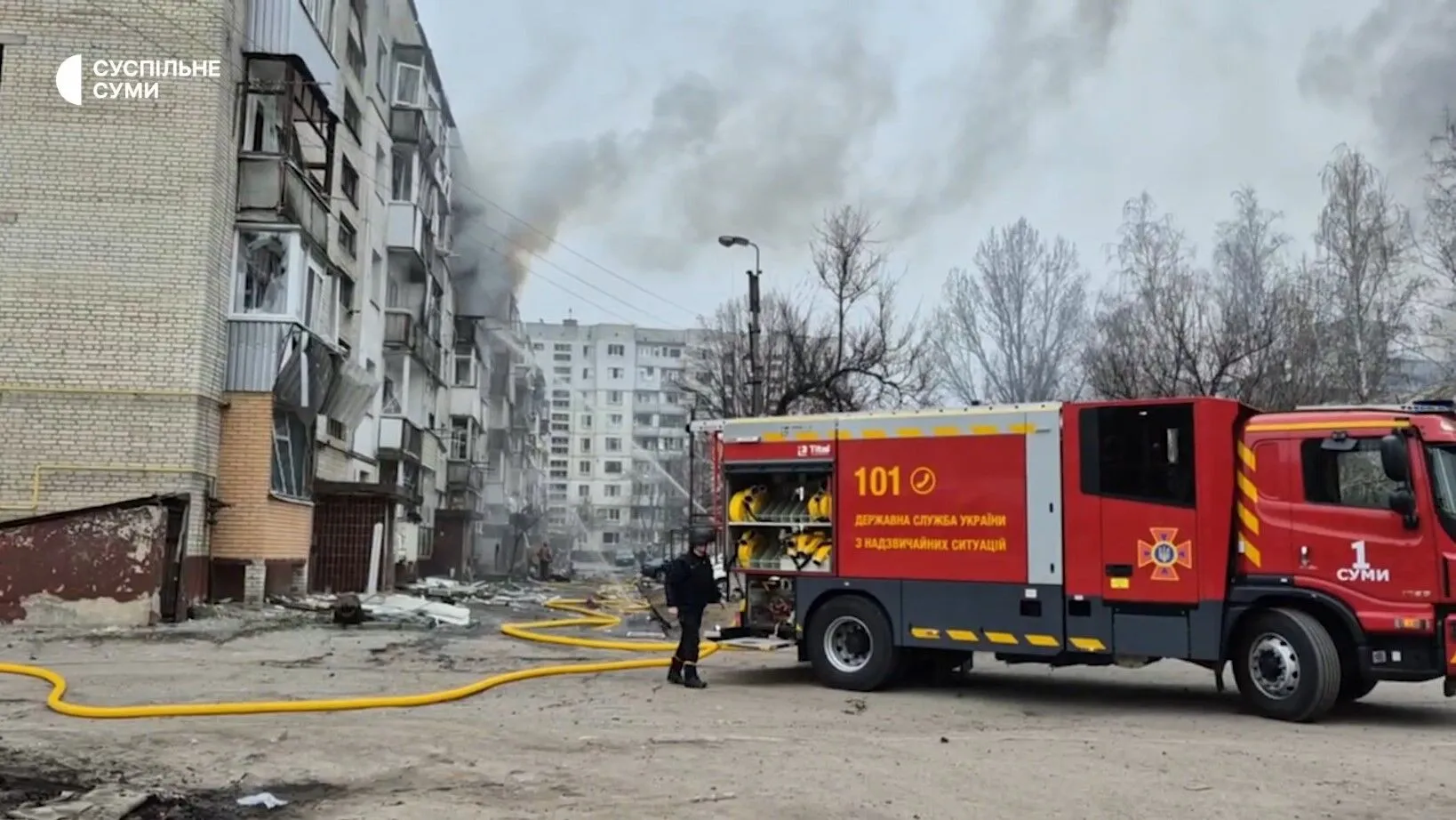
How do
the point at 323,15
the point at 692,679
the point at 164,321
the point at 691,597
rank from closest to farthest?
the point at 692,679 < the point at 691,597 < the point at 164,321 < the point at 323,15

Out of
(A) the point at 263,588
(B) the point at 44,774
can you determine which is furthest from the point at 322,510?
(B) the point at 44,774

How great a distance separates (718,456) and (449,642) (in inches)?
200

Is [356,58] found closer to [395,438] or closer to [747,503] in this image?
[395,438]

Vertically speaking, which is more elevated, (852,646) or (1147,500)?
(1147,500)

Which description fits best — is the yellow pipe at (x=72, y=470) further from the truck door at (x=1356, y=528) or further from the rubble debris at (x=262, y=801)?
the truck door at (x=1356, y=528)

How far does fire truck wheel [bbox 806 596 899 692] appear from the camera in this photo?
1127 cm

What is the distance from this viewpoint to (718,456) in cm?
1272

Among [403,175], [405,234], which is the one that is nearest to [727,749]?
[405,234]

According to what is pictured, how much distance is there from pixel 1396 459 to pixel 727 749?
5.85m

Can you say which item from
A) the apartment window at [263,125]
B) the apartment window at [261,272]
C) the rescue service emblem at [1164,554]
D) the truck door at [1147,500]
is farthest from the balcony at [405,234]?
the rescue service emblem at [1164,554]

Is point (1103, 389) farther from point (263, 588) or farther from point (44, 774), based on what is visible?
point (44, 774)

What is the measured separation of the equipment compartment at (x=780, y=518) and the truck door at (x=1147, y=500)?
9.05 feet

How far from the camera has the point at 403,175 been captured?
31625mm

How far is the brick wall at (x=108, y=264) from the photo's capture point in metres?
16.7
